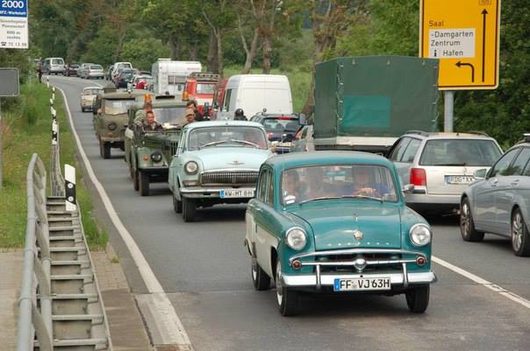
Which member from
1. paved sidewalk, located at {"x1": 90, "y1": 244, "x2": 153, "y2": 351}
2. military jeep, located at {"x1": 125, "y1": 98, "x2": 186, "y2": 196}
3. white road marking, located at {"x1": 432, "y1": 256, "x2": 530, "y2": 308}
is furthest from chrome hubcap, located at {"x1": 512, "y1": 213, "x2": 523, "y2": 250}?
military jeep, located at {"x1": 125, "y1": 98, "x2": 186, "y2": 196}

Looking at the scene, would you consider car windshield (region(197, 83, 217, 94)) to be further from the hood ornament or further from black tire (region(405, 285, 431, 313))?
the hood ornament

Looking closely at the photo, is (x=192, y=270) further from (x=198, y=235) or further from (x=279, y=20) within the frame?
(x=279, y=20)

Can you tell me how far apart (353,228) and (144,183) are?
622 inches

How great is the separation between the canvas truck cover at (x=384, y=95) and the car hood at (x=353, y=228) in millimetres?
16224

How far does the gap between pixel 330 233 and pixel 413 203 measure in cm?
935

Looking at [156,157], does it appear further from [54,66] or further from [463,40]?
[54,66]

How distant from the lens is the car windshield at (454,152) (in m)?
20.4

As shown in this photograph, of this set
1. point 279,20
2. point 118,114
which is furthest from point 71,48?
point 118,114

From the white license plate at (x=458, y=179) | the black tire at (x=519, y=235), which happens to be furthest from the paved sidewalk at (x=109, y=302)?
the white license plate at (x=458, y=179)

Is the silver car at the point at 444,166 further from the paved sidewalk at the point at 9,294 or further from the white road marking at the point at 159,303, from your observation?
the paved sidewalk at the point at 9,294

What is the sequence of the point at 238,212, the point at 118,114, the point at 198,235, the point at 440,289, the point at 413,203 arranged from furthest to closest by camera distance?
1. the point at 118,114
2. the point at 238,212
3. the point at 413,203
4. the point at 198,235
5. the point at 440,289

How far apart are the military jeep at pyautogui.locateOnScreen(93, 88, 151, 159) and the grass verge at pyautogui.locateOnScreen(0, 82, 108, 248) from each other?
109cm

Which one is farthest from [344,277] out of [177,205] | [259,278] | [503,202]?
[177,205]

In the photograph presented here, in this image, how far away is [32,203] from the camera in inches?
483
